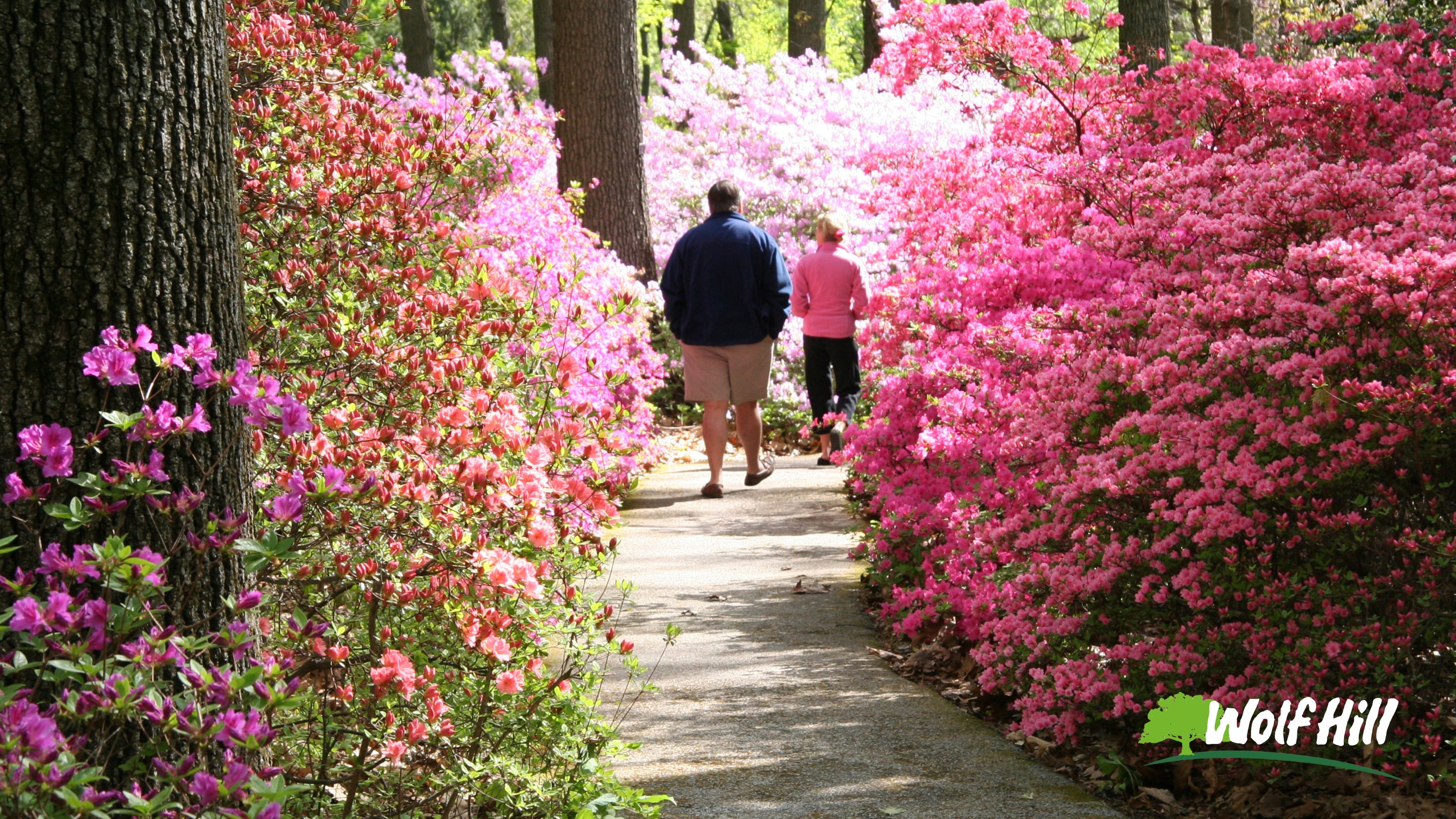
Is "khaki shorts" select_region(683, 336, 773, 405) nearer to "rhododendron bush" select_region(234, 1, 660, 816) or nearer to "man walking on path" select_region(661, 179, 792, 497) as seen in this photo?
"man walking on path" select_region(661, 179, 792, 497)

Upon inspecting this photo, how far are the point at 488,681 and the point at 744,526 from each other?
490 centimetres

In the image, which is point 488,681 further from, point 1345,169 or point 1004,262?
point 1004,262

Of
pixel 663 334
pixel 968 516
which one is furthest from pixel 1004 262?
pixel 663 334

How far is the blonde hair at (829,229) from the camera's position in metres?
10.1

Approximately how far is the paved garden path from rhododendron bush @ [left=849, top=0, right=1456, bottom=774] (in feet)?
1.03

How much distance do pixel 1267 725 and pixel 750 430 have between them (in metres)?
5.92

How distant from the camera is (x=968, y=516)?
18.0 ft

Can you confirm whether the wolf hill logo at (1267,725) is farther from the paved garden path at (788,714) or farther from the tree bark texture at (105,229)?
the tree bark texture at (105,229)

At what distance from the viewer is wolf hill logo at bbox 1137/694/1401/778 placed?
11.9 ft

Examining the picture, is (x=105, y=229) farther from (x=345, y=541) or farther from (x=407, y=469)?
(x=345, y=541)

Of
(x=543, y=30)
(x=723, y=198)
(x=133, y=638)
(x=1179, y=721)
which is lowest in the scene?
(x=1179, y=721)

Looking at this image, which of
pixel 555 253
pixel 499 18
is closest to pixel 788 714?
pixel 555 253

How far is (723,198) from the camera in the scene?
9148 mm

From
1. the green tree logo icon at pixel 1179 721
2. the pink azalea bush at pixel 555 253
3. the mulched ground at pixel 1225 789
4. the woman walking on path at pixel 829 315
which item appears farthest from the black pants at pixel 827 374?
the green tree logo icon at pixel 1179 721
